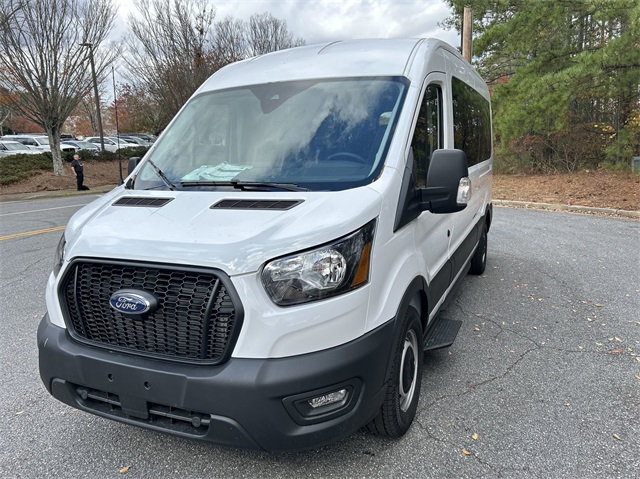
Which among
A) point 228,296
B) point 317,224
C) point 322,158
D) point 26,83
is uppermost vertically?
point 26,83

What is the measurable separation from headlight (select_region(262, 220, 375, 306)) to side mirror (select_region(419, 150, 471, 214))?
72cm

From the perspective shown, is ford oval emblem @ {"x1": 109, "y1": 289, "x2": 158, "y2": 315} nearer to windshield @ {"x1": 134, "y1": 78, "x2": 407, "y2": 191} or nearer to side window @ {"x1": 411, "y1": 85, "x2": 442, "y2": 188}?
windshield @ {"x1": 134, "y1": 78, "x2": 407, "y2": 191}

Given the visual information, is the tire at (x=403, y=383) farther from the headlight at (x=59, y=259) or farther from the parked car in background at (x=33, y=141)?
the parked car in background at (x=33, y=141)

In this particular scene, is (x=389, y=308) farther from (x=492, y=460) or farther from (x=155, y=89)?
(x=155, y=89)

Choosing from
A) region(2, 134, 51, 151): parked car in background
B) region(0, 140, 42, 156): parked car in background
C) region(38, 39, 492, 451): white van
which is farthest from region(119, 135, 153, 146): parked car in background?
region(38, 39, 492, 451): white van

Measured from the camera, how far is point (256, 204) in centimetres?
242

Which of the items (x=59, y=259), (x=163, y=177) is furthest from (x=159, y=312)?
(x=163, y=177)

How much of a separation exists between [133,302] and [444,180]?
173 centimetres

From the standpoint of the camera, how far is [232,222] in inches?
89.4

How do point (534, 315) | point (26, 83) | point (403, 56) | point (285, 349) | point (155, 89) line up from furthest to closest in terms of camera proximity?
point (155, 89) → point (26, 83) → point (534, 315) → point (403, 56) → point (285, 349)

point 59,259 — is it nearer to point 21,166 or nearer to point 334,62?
point 334,62

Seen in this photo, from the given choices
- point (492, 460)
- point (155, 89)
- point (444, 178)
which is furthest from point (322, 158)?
point (155, 89)

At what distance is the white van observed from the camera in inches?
82.0

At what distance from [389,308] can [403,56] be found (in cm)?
171
